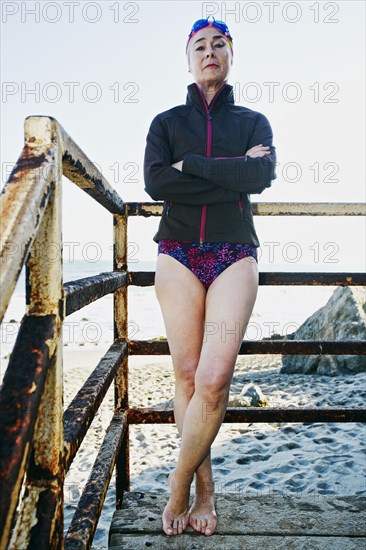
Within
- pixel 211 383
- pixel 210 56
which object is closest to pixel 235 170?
pixel 210 56

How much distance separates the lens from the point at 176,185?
1960 millimetres

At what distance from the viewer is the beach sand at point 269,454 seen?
3.14m

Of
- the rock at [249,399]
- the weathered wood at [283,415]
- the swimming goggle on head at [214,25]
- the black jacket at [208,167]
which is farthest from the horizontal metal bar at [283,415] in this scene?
the rock at [249,399]

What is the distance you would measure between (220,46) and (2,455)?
2020 millimetres

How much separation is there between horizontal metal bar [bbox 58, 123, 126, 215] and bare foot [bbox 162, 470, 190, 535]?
3.98 ft

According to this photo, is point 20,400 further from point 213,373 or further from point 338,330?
point 338,330

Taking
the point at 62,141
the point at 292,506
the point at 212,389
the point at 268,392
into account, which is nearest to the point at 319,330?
the point at 268,392

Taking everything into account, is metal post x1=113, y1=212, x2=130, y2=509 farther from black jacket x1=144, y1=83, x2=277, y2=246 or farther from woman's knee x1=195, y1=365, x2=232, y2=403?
woman's knee x1=195, y1=365, x2=232, y2=403

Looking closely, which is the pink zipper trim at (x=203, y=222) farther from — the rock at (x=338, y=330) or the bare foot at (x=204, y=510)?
the rock at (x=338, y=330)

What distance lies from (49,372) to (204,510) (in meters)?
1.27

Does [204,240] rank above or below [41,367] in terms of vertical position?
above

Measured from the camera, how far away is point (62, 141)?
39.9 inches

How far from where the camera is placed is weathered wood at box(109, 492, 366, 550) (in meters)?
1.75

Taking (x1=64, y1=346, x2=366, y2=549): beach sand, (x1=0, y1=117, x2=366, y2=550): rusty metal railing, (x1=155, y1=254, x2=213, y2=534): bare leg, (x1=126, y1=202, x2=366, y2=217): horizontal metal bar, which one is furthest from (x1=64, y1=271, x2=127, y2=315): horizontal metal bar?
(x1=64, y1=346, x2=366, y2=549): beach sand
